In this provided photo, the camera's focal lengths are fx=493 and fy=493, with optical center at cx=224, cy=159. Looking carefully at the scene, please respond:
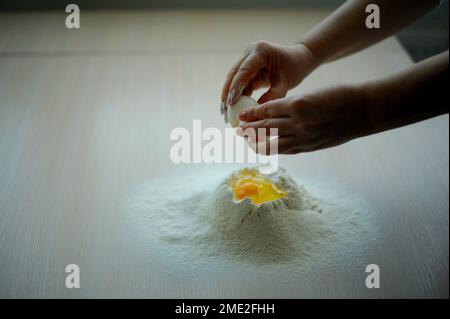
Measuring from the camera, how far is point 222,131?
105cm

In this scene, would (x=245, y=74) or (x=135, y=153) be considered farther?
(x=135, y=153)

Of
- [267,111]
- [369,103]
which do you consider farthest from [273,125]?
[369,103]

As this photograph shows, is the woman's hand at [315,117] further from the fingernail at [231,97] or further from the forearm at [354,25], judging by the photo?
the forearm at [354,25]

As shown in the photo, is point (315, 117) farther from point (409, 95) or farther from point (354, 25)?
point (354, 25)

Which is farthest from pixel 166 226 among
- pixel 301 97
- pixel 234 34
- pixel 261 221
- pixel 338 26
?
pixel 234 34

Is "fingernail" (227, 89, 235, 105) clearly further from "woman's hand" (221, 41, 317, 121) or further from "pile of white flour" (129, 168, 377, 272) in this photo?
"pile of white flour" (129, 168, 377, 272)

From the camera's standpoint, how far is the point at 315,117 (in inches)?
27.1

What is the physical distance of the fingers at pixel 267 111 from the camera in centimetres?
69

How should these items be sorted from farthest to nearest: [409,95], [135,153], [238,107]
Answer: [135,153]
[238,107]
[409,95]

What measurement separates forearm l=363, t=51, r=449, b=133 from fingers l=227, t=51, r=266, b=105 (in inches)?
7.7

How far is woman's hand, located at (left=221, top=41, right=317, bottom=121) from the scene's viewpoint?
80cm

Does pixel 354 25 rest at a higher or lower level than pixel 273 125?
higher

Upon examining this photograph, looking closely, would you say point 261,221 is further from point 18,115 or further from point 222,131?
point 18,115

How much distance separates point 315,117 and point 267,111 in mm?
68
